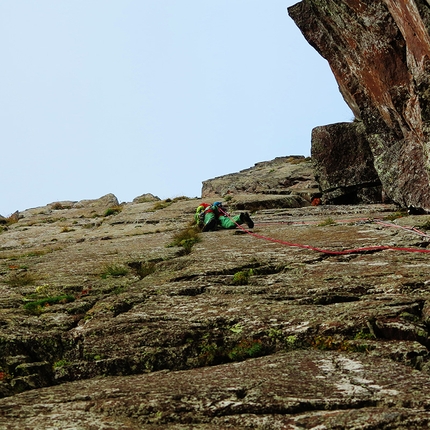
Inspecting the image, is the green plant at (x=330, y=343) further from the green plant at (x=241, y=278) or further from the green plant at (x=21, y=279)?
the green plant at (x=21, y=279)

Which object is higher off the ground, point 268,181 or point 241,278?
point 268,181

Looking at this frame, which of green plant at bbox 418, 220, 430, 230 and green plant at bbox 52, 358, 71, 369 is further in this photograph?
green plant at bbox 418, 220, 430, 230

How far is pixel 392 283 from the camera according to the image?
31.9 ft

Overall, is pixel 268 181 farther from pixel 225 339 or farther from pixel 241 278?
pixel 225 339

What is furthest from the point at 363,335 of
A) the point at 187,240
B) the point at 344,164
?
the point at 344,164

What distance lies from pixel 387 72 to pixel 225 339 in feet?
51.3

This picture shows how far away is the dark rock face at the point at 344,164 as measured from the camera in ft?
97.3

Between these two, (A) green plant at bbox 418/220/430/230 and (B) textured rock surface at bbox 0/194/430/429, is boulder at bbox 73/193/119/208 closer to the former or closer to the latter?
(B) textured rock surface at bbox 0/194/430/429

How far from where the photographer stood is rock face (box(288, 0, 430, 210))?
52.7 ft

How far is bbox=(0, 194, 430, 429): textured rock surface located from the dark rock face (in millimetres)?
14750

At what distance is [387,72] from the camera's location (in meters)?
20.6

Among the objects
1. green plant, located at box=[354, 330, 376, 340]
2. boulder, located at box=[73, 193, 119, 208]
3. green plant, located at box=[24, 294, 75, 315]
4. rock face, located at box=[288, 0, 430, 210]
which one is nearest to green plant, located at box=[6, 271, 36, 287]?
green plant, located at box=[24, 294, 75, 315]

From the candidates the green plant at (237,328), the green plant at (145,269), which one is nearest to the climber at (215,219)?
the green plant at (145,269)

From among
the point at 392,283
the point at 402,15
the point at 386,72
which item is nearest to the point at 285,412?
the point at 392,283
